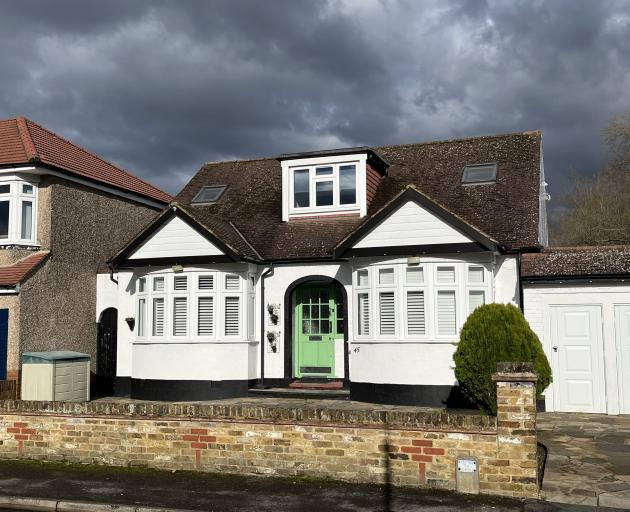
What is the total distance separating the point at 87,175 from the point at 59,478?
441 inches

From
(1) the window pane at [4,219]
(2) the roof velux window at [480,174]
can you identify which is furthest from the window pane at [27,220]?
(2) the roof velux window at [480,174]

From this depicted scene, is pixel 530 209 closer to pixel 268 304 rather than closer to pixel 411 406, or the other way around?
pixel 411 406

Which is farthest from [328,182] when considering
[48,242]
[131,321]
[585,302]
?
[48,242]

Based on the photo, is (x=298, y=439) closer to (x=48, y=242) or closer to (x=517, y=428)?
(x=517, y=428)

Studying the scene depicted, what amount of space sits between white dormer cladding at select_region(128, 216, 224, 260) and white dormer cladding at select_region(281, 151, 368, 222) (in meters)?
2.84

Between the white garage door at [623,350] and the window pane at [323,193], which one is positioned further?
the window pane at [323,193]

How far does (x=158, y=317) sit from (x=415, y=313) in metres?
6.40

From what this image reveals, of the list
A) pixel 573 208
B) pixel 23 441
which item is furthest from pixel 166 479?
pixel 573 208

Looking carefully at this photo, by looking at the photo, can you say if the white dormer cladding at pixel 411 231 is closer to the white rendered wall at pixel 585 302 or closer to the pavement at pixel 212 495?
the white rendered wall at pixel 585 302

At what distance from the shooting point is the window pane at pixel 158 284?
54.6ft

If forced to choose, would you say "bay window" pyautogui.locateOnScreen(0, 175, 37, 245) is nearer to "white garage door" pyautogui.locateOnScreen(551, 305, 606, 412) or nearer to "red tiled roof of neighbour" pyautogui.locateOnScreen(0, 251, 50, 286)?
"red tiled roof of neighbour" pyautogui.locateOnScreen(0, 251, 50, 286)

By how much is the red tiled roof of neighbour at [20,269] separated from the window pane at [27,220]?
22.7 inches

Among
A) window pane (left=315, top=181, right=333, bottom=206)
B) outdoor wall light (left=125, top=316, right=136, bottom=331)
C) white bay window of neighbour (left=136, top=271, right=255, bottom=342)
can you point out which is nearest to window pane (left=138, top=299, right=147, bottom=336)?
white bay window of neighbour (left=136, top=271, right=255, bottom=342)

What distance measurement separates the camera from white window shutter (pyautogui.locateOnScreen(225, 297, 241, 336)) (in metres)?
16.2
